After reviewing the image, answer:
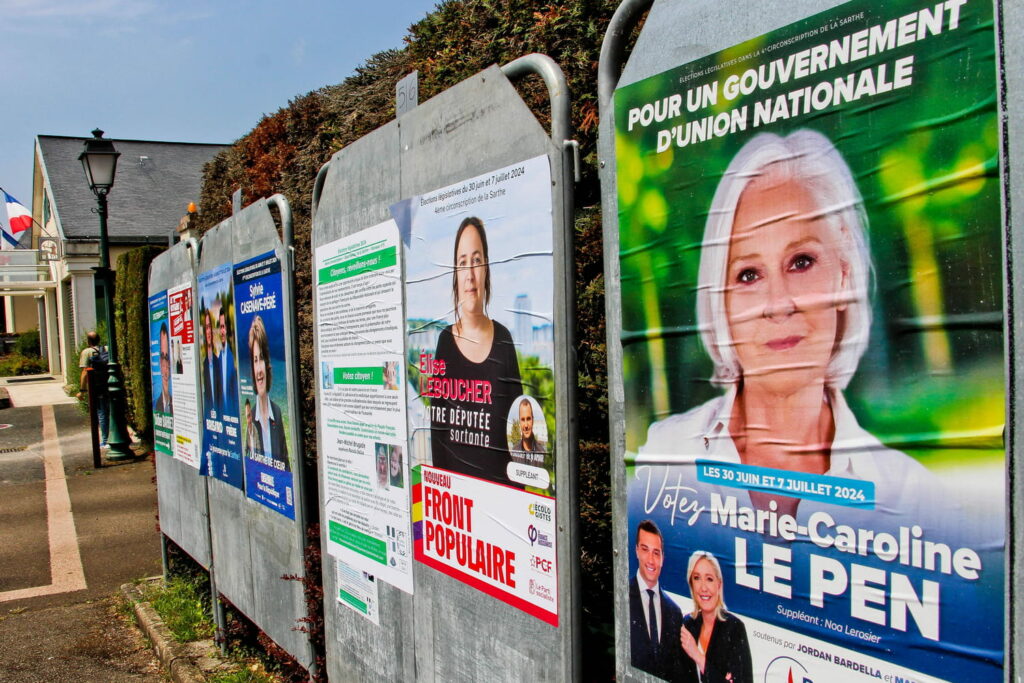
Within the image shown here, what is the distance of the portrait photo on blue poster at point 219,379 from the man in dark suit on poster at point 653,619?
121 inches

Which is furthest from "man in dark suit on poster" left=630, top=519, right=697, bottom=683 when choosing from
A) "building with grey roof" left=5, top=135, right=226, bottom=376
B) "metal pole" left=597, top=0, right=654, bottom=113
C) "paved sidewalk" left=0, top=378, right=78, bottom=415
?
"building with grey roof" left=5, top=135, right=226, bottom=376

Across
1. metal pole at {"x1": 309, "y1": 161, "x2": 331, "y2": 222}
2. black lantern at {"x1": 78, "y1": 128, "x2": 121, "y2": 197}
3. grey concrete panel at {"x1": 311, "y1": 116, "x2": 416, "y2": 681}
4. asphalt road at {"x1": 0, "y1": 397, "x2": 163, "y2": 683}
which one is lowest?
asphalt road at {"x1": 0, "y1": 397, "x2": 163, "y2": 683}

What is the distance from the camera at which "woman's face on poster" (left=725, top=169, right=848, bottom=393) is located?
58.0 inches

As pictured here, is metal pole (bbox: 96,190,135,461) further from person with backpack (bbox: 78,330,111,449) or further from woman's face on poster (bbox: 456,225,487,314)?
woman's face on poster (bbox: 456,225,487,314)

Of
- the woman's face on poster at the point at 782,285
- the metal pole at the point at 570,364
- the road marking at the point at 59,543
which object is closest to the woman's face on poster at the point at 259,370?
the metal pole at the point at 570,364

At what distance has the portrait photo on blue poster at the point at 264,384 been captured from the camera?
152 inches

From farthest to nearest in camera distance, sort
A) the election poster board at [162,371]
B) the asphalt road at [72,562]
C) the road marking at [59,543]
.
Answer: the road marking at [59,543] → the election poster board at [162,371] → the asphalt road at [72,562]

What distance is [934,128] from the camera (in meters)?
1.32

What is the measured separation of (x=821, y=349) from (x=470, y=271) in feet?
3.82

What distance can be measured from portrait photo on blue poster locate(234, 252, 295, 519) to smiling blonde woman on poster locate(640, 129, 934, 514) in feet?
8.32

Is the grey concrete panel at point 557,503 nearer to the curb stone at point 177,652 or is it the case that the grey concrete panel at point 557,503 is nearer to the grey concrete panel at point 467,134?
the grey concrete panel at point 467,134

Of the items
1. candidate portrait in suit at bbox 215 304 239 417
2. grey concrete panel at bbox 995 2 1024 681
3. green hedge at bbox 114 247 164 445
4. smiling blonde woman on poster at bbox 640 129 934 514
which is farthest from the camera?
green hedge at bbox 114 247 164 445

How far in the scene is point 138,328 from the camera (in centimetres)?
1415

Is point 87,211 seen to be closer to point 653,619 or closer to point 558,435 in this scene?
point 558,435
